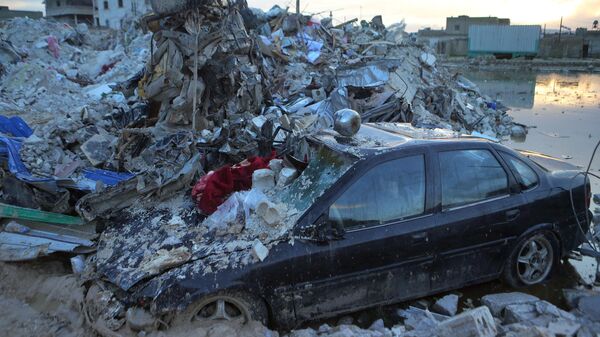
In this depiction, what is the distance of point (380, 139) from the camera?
13.0 ft

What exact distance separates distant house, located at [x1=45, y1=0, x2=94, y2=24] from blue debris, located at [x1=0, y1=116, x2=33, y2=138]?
194 ft

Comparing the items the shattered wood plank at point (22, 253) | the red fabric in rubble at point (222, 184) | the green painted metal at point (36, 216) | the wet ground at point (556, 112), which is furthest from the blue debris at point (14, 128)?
the wet ground at point (556, 112)

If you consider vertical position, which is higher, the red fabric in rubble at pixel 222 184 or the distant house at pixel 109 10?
the distant house at pixel 109 10

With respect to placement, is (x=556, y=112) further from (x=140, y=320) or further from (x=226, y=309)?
(x=140, y=320)

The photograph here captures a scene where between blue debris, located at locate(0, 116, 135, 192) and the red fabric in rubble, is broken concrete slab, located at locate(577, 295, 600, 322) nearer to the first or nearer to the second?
the red fabric in rubble

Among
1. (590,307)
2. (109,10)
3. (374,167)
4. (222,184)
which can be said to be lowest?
(590,307)

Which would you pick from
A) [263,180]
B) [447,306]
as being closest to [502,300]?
[447,306]

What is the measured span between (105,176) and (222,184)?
3.12 meters

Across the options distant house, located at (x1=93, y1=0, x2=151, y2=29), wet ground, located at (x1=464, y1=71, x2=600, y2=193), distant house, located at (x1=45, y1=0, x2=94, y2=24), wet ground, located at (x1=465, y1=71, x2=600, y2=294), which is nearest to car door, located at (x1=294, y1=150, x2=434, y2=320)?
wet ground, located at (x1=465, y1=71, x2=600, y2=294)

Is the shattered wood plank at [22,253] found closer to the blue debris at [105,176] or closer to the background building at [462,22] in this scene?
the blue debris at [105,176]

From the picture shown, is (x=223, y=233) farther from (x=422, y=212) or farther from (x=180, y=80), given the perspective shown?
(x=180, y=80)

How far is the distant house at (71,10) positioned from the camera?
195ft

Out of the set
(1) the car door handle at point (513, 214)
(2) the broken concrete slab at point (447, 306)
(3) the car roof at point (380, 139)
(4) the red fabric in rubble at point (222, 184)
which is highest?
(3) the car roof at point (380, 139)

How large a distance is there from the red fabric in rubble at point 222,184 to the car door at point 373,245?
1042 millimetres
